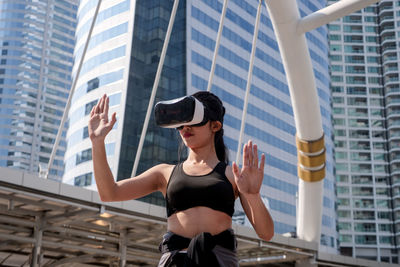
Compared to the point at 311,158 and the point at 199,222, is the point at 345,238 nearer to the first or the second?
the point at 311,158

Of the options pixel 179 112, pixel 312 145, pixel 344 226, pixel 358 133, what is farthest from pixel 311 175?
pixel 358 133

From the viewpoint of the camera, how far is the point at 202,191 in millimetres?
2627

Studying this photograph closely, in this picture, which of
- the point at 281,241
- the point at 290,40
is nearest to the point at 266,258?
the point at 281,241

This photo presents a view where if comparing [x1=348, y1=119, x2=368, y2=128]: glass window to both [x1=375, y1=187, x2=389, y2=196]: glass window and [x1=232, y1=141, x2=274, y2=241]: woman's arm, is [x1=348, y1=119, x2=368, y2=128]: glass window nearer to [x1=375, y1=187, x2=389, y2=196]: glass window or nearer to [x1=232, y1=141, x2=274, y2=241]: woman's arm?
[x1=375, y1=187, x2=389, y2=196]: glass window

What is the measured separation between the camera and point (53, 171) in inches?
4419

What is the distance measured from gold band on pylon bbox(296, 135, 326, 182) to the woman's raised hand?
9.49 meters

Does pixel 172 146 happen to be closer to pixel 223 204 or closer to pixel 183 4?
pixel 183 4

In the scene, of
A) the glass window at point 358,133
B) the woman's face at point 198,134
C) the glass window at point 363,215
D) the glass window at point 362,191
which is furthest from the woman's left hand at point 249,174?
the glass window at point 358,133

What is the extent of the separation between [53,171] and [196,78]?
64.6 meters

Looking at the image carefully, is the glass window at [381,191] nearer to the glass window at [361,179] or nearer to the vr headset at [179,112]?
the glass window at [361,179]

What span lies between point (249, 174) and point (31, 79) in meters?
110

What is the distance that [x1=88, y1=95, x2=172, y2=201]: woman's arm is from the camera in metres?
2.72

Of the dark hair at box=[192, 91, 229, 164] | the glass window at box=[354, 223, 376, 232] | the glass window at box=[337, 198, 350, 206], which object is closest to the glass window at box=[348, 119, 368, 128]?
the glass window at box=[337, 198, 350, 206]

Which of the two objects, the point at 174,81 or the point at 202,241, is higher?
the point at 174,81
